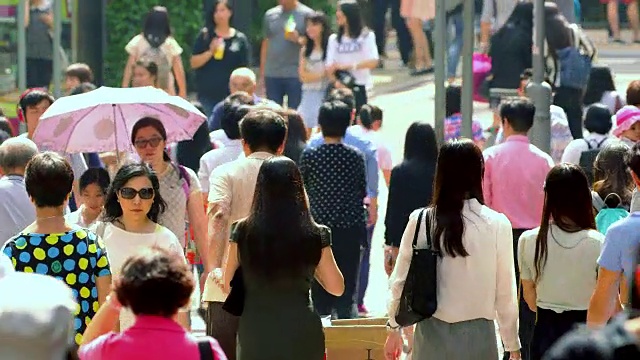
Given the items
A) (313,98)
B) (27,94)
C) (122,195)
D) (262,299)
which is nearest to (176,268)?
(262,299)

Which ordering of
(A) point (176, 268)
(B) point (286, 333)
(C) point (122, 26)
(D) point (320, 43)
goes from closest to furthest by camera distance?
(A) point (176, 268) < (B) point (286, 333) < (D) point (320, 43) < (C) point (122, 26)

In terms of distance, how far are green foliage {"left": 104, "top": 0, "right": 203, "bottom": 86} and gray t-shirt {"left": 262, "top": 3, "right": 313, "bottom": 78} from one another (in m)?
3.16

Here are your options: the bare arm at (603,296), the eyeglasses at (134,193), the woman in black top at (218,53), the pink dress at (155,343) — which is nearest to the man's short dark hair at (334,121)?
the eyeglasses at (134,193)

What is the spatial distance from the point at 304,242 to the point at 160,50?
389 inches

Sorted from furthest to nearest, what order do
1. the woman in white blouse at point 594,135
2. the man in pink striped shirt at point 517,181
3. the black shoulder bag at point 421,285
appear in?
the woman in white blouse at point 594,135
the man in pink striped shirt at point 517,181
the black shoulder bag at point 421,285

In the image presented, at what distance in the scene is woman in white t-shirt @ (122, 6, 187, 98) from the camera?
16.4m

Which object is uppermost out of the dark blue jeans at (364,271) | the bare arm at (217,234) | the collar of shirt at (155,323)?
the collar of shirt at (155,323)

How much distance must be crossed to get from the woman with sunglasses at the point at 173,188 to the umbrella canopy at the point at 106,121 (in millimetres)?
597

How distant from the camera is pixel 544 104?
11750mm

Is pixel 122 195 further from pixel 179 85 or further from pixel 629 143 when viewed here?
pixel 179 85

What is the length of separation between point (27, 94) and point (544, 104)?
3374 millimetres

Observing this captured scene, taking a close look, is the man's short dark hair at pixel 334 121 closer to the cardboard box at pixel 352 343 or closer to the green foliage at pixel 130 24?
the cardboard box at pixel 352 343

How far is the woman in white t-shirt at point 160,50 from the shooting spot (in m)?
16.4

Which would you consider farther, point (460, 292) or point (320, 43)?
point (320, 43)
